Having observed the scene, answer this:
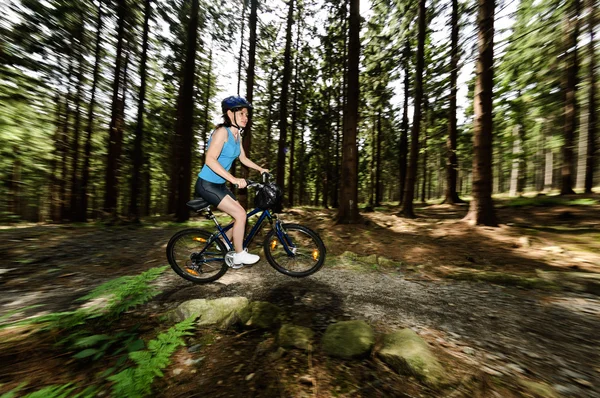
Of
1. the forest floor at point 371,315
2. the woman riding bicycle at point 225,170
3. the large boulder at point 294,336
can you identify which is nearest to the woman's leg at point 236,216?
the woman riding bicycle at point 225,170

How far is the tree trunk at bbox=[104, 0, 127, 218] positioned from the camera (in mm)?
13094

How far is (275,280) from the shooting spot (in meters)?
4.15

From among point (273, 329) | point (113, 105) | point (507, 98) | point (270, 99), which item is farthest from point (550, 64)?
point (113, 105)

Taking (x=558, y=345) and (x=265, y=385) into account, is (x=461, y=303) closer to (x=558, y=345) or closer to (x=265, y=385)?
(x=558, y=345)

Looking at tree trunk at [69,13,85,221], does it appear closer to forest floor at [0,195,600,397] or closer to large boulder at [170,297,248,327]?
forest floor at [0,195,600,397]

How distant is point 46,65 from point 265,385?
57.8 ft

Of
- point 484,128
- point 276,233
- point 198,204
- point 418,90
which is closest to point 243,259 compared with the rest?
point 276,233

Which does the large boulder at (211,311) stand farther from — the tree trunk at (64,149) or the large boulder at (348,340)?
the tree trunk at (64,149)

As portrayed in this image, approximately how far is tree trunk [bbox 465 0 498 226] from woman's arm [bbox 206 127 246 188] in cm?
773

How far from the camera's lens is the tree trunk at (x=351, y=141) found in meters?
9.27

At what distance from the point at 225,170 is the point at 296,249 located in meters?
1.81

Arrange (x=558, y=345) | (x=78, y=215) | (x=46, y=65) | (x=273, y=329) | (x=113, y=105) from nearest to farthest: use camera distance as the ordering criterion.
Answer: (x=558, y=345) < (x=273, y=329) < (x=46, y=65) < (x=113, y=105) < (x=78, y=215)

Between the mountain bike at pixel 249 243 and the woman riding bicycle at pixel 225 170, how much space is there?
0.72 ft

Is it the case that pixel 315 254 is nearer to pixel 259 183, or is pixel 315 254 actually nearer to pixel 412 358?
pixel 259 183
